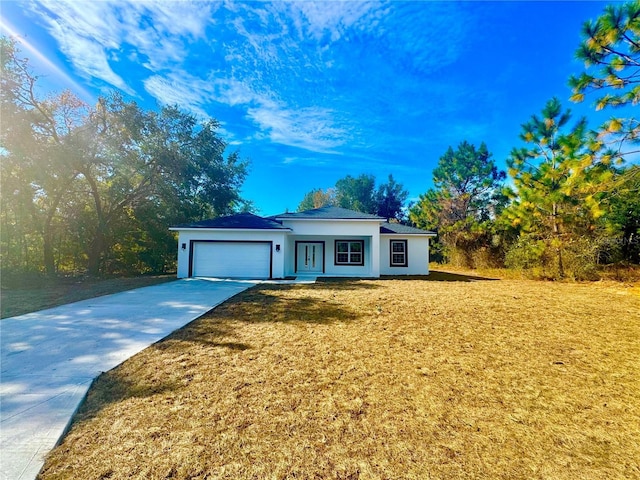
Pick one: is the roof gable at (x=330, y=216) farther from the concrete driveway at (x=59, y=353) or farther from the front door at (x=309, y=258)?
the concrete driveway at (x=59, y=353)

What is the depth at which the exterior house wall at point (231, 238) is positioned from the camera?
43.4 feet

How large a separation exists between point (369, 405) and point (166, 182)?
16.7 meters

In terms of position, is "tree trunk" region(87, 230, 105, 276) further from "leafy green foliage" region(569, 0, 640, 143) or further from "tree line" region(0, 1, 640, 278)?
"leafy green foliage" region(569, 0, 640, 143)

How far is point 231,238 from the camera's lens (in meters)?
13.3

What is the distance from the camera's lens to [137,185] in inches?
637

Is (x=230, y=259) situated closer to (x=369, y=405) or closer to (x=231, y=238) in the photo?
(x=231, y=238)

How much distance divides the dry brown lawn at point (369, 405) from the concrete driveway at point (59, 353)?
0.72ft

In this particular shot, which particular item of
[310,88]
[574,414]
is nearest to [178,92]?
[310,88]

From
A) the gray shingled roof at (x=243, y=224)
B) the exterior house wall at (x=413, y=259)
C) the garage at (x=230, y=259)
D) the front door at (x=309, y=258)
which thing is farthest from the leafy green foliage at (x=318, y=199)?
the garage at (x=230, y=259)

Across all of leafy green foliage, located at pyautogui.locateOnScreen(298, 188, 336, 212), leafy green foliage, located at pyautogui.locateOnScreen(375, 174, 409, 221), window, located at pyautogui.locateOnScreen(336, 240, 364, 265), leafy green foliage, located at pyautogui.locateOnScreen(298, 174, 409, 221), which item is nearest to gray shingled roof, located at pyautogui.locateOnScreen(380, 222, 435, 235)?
window, located at pyautogui.locateOnScreen(336, 240, 364, 265)

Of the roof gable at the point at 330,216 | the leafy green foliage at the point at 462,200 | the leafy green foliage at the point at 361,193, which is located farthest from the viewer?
the leafy green foliage at the point at 361,193

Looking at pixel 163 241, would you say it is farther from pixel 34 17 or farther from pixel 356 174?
pixel 356 174

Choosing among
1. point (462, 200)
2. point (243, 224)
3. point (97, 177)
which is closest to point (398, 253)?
point (243, 224)

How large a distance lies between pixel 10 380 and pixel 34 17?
1254 cm
